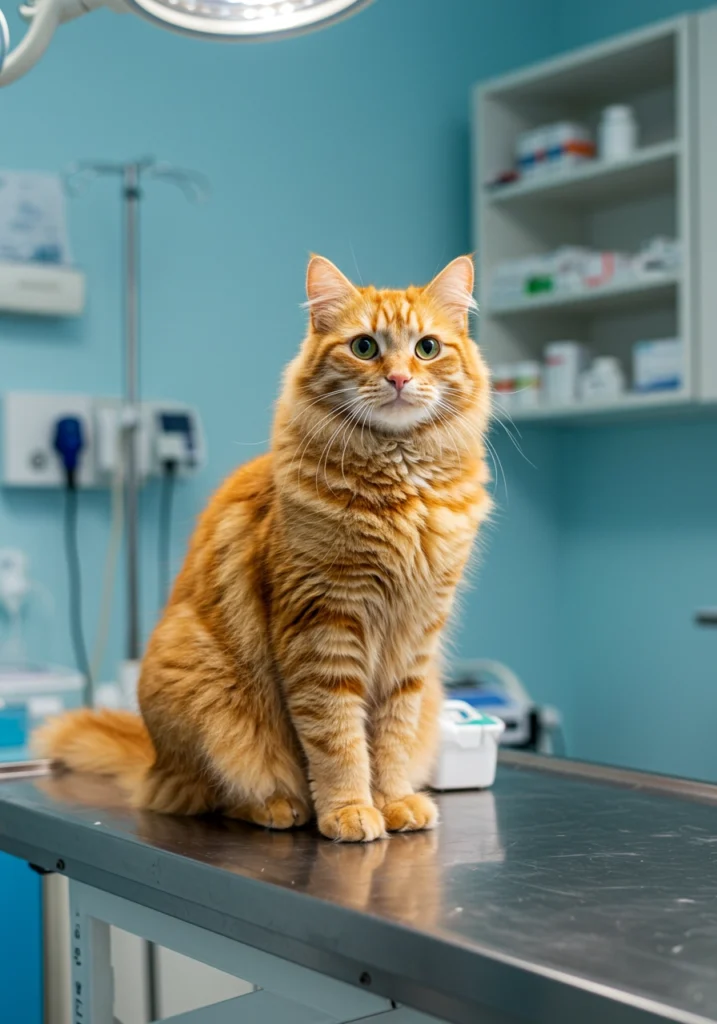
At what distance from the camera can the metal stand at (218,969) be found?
0.95 metres

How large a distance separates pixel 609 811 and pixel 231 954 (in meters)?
0.51

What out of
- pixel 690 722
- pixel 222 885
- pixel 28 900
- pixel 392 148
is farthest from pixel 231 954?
pixel 392 148

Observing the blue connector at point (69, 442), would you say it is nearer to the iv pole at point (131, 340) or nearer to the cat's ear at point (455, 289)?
the iv pole at point (131, 340)

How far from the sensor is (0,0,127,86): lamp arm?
4.08 ft

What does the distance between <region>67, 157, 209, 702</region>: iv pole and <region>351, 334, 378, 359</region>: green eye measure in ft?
4.61

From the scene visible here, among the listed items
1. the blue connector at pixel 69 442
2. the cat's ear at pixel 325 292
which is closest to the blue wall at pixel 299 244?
the blue connector at pixel 69 442

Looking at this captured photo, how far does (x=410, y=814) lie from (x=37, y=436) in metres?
1.65

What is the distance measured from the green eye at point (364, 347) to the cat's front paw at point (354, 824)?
1.57 feet

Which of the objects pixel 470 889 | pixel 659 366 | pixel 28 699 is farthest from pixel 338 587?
pixel 659 366

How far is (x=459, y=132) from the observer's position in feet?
11.4

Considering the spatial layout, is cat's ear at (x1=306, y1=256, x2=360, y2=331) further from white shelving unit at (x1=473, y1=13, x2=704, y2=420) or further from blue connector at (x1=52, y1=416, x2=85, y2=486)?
white shelving unit at (x1=473, y1=13, x2=704, y2=420)

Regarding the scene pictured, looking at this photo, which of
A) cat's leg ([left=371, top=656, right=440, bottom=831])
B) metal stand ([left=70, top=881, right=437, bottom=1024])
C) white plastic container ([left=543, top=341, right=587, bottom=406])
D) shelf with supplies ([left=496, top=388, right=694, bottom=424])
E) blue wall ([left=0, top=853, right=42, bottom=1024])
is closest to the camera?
metal stand ([left=70, top=881, right=437, bottom=1024])

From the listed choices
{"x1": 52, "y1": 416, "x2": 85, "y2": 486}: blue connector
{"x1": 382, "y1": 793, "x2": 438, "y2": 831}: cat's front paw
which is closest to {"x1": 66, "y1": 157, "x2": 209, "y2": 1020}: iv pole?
{"x1": 52, "y1": 416, "x2": 85, "y2": 486}: blue connector

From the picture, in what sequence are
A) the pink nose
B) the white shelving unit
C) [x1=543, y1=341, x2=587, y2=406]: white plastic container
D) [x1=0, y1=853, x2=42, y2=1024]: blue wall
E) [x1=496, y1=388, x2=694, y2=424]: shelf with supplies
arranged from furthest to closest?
1. [x1=543, y1=341, x2=587, y2=406]: white plastic container
2. the white shelving unit
3. [x1=496, y1=388, x2=694, y2=424]: shelf with supplies
4. [x1=0, y1=853, x2=42, y2=1024]: blue wall
5. the pink nose
